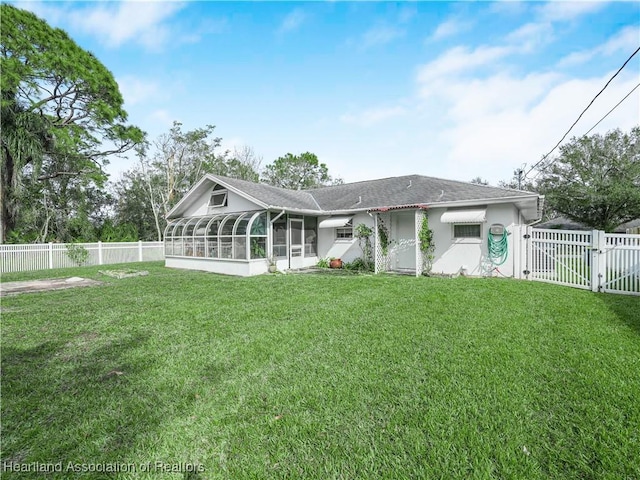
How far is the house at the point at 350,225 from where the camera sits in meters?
12.2

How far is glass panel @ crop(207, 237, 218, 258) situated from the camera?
50.2 ft

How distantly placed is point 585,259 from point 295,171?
3721cm

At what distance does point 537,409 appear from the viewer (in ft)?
10.4

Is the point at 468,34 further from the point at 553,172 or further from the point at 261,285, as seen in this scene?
the point at 553,172

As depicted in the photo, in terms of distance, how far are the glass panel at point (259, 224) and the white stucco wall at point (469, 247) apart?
8.04 m

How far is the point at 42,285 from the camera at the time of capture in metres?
11.0

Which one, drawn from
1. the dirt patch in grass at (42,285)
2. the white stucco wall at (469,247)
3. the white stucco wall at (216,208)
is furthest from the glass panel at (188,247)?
the white stucco wall at (469,247)

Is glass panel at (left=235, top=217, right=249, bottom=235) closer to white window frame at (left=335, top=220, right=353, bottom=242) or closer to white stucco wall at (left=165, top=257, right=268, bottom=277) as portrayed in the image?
white stucco wall at (left=165, top=257, right=268, bottom=277)

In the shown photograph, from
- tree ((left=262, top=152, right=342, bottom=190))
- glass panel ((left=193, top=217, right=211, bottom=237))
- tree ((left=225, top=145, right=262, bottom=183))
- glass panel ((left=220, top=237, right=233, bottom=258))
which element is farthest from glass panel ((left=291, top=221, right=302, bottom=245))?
tree ((left=262, top=152, right=342, bottom=190))

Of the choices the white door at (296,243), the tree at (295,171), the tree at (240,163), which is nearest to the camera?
the white door at (296,243)

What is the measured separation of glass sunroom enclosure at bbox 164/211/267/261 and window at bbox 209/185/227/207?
91cm

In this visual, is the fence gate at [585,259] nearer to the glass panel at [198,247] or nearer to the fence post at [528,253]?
the fence post at [528,253]

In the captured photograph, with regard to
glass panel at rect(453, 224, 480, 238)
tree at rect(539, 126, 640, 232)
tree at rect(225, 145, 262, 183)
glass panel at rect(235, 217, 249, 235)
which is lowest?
glass panel at rect(453, 224, 480, 238)

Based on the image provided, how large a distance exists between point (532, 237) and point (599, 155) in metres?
27.9
